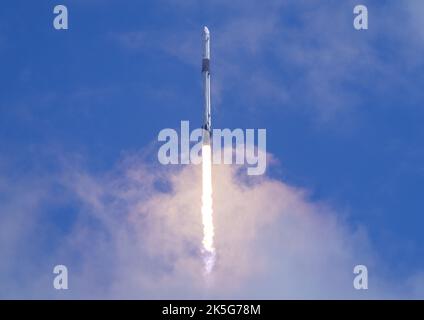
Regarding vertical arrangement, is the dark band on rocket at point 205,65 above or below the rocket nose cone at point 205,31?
below

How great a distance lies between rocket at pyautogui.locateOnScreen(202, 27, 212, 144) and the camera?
110188 mm

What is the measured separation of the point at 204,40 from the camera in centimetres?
11312

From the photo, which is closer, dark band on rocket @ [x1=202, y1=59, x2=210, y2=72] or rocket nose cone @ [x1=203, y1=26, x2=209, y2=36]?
dark band on rocket @ [x1=202, y1=59, x2=210, y2=72]

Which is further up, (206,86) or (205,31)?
(205,31)

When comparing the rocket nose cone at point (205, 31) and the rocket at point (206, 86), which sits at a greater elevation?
the rocket nose cone at point (205, 31)

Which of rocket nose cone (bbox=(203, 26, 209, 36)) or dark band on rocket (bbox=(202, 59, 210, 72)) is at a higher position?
rocket nose cone (bbox=(203, 26, 209, 36))

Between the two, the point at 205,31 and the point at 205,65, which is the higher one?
the point at 205,31

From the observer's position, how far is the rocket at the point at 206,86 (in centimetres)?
11019

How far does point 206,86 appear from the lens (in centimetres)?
11112

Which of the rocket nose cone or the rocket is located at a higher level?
the rocket nose cone

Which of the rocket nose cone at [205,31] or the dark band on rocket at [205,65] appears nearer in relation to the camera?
the dark band on rocket at [205,65]

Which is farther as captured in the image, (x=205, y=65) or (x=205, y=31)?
(x=205, y=31)
